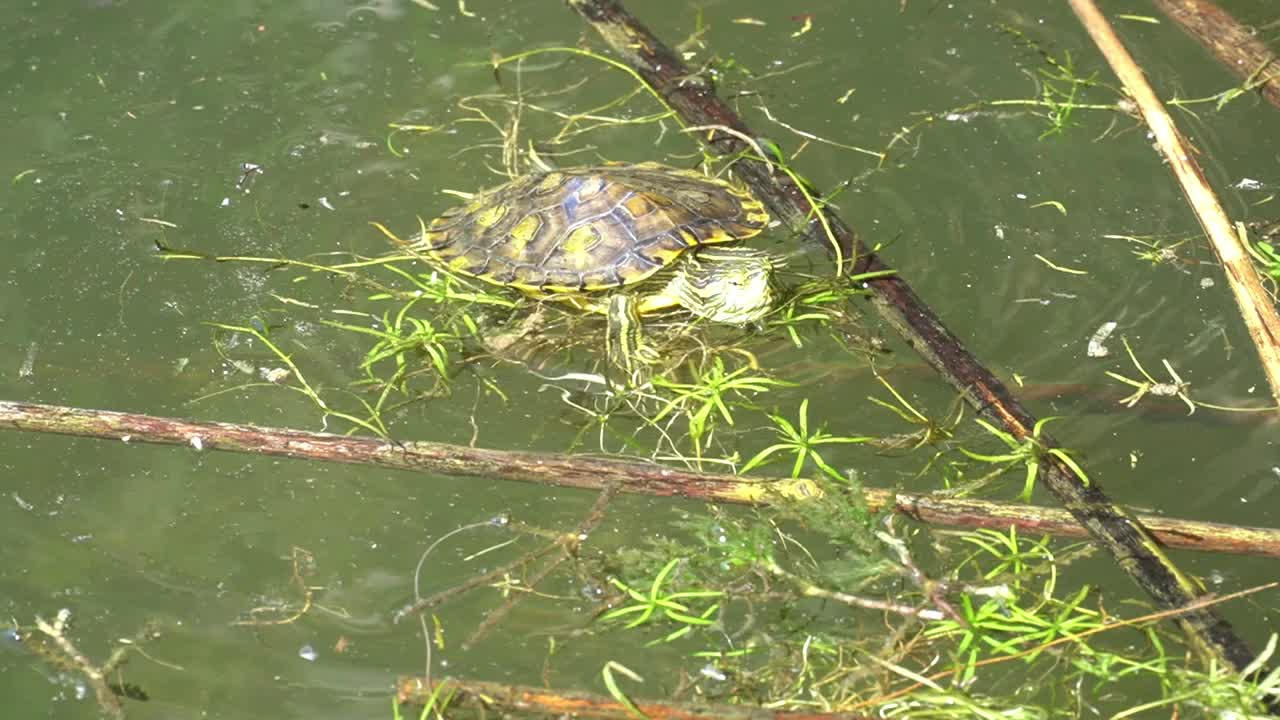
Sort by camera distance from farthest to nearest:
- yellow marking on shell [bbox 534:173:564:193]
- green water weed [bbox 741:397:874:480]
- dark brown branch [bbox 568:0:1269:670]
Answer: yellow marking on shell [bbox 534:173:564:193]
green water weed [bbox 741:397:874:480]
dark brown branch [bbox 568:0:1269:670]

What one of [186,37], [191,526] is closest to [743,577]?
[191,526]

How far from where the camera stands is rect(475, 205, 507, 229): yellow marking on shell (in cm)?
423

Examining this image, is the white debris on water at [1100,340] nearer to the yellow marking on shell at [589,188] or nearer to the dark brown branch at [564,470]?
the dark brown branch at [564,470]

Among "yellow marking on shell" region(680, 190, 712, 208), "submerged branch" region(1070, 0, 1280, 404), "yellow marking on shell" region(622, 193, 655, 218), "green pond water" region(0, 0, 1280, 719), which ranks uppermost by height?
"submerged branch" region(1070, 0, 1280, 404)

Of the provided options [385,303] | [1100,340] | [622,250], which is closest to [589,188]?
[622,250]

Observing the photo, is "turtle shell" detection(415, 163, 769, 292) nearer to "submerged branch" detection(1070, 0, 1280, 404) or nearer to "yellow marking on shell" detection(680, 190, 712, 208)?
"yellow marking on shell" detection(680, 190, 712, 208)

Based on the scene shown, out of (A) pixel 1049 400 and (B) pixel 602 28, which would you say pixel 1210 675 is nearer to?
(A) pixel 1049 400

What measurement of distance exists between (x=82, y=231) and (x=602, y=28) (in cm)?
205

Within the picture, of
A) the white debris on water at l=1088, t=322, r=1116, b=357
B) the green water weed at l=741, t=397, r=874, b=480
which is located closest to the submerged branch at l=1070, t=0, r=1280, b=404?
the white debris on water at l=1088, t=322, r=1116, b=357

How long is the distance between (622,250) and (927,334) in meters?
0.96

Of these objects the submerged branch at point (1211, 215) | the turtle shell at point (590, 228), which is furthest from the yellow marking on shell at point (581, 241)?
the submerged branch at point (1211, 215)

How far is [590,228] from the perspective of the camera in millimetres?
4062

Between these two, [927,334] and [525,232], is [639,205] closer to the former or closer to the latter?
[525,232]

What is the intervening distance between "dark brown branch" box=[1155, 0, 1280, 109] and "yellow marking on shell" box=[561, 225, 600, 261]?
2.63 m
